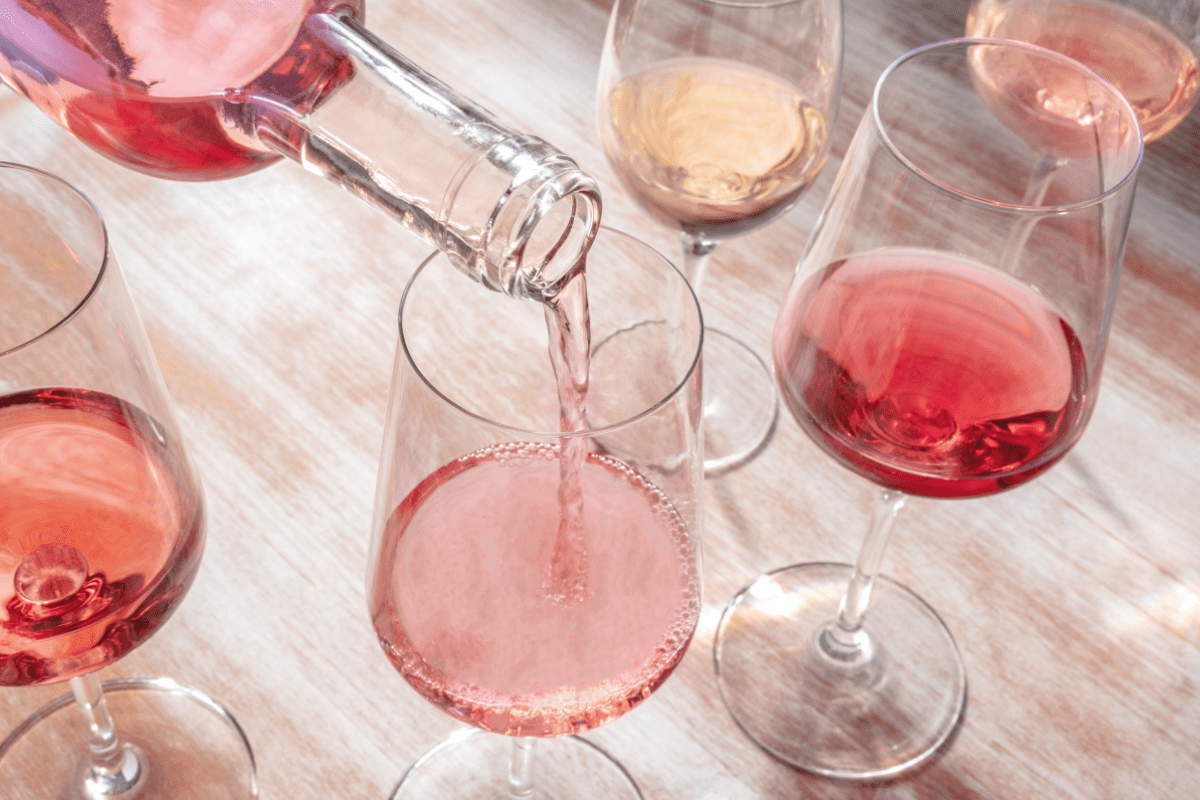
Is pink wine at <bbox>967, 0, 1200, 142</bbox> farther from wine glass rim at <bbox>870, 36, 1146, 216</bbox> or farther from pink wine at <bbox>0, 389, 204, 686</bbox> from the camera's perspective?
pink wine at <bbox>0, 389, 204, 686</bbox>

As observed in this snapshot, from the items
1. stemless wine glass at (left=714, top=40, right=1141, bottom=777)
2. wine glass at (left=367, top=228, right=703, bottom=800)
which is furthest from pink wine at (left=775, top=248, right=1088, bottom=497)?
wine glass at (left=367, top=228, right=703, bottom=800)

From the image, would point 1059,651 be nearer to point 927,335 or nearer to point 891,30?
point 927,335

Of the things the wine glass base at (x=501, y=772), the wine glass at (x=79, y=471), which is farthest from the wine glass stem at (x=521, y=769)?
the wine glass at (x=79, y=471)

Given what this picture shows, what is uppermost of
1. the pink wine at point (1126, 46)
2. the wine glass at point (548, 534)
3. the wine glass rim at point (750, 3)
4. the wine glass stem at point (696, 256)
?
the wine glass rim at point (750, 3)

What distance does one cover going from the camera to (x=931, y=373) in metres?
0.69

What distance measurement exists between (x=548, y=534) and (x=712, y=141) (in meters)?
0.37

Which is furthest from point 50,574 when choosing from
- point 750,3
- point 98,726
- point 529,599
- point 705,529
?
point 750,3

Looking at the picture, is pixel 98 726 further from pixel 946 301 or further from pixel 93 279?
pixel 946 301

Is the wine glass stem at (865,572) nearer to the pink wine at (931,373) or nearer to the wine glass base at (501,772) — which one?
the pink wine at (931,373)

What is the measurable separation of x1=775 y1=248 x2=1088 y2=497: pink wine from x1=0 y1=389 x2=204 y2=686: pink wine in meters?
0.34

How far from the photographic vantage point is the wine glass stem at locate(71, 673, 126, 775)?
2.14ft

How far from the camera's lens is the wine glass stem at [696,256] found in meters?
0.87

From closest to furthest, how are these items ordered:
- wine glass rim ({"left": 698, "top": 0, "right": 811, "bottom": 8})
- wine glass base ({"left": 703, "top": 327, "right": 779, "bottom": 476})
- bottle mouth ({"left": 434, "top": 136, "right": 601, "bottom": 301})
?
bottle mouth ({"left": 434, "top": 136, "right": 601, "bottom": 301}) < wine glass rim ({"left": 698, "top": 0, "right": 811, "bottom": 8}) < wine glass base ({"left": 703, "top": 327, "right": 779, "bottom": 476})

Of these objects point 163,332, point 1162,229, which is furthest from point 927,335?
point 163,332
